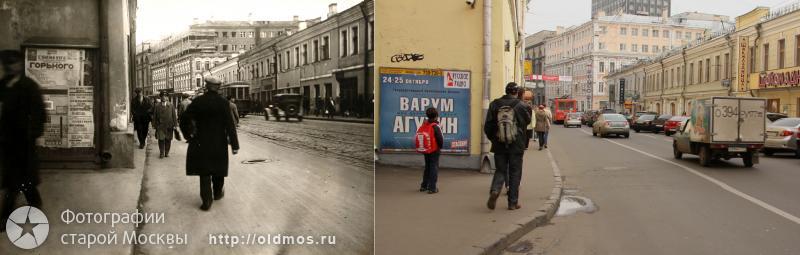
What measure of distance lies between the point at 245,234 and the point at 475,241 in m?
3.94

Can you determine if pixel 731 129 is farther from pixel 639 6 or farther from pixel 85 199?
pixel 639 6

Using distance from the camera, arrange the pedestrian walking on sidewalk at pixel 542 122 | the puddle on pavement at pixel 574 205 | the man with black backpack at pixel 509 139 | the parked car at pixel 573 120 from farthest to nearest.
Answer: the parked car at pixel 573 120 < the pedestrian walking on sidewalk at pixel 542 122 < the puddle on pavement at pixel 574 205 < the man with black backpack at pixel 509 139

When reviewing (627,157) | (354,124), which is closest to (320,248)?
(354,124)

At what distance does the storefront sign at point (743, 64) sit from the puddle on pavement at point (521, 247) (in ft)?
130

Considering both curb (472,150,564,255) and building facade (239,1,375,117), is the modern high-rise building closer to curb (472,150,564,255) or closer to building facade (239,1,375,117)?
→ curb (472,150,564,255)

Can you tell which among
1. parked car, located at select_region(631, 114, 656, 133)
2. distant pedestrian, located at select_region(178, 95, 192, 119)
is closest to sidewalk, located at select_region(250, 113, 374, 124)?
distant pedestrian, located at select_region(178, 95, 192, 119)

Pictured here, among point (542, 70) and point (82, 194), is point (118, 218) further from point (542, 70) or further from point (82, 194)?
point (542, 70)

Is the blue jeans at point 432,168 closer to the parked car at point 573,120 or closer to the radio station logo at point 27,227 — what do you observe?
the radio station logo at point 27,227

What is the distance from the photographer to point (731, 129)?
48.9ft

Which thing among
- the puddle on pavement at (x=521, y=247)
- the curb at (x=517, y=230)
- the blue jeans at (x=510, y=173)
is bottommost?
the puddle on pavement at (x=521, y=247)

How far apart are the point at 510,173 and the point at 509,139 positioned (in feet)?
1.58

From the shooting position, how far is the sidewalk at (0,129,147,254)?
1.95 meters

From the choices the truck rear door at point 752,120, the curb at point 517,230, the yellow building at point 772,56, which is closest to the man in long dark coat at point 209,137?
the curb at point 517,230

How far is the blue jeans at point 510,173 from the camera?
25.6ft
